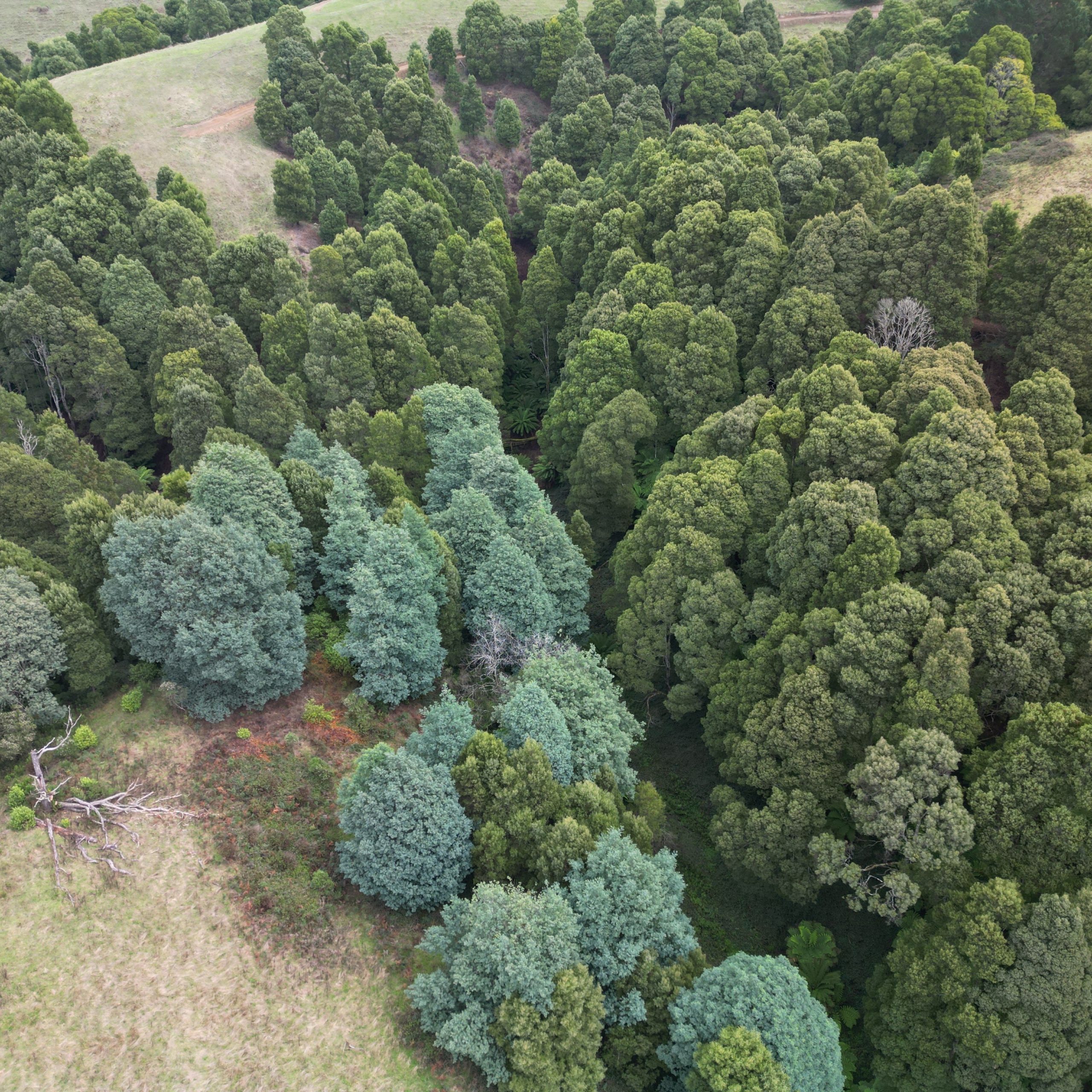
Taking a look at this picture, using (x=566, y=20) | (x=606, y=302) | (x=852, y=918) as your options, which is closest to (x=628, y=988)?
(x=852, y=918)

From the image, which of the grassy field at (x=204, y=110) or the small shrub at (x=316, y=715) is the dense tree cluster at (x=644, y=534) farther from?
the grassy field at (x=204, y=110)

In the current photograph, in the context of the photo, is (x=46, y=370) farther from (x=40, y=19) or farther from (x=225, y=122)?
(x=40, y=19)

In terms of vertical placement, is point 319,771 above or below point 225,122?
below

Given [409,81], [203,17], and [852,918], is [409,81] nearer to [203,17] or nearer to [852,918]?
[203,17]

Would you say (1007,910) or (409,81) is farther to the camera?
(409,81)

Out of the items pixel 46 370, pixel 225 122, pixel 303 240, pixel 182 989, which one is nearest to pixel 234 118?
pixel 225 122

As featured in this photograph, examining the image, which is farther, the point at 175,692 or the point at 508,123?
the point at 508,123

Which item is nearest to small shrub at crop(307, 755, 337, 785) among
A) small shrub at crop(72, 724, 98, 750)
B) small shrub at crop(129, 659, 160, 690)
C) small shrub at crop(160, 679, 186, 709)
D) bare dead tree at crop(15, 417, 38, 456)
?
small shrub at crop(160, 679, 186, 709)
